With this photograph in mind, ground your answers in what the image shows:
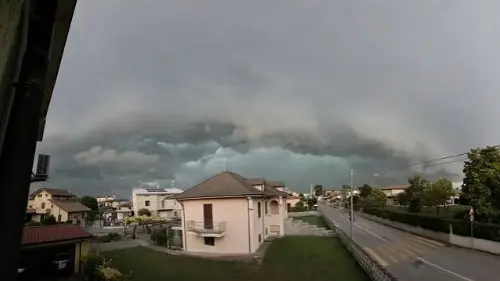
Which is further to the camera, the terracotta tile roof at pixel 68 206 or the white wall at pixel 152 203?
the white wall at pixel 152 203

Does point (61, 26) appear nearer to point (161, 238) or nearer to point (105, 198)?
point (161, 238)

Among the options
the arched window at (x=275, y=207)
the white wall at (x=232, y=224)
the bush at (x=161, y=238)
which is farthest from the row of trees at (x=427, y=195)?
the bush at (x=161, y=238)

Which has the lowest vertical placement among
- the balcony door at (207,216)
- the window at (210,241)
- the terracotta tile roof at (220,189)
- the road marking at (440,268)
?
the road marking at (440,268)

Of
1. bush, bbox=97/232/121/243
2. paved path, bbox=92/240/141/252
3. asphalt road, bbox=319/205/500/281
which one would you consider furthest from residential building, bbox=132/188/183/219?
asphalt road, bbox=319/205/500/281

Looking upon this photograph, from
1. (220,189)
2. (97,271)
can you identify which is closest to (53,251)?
(97,271)

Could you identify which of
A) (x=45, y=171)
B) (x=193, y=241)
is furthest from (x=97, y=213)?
(x=45, y=171)

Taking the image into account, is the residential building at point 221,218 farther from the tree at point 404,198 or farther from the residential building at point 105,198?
the residential building at point 105,198
